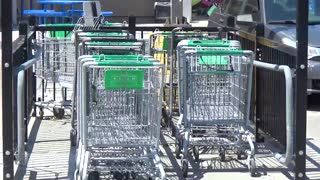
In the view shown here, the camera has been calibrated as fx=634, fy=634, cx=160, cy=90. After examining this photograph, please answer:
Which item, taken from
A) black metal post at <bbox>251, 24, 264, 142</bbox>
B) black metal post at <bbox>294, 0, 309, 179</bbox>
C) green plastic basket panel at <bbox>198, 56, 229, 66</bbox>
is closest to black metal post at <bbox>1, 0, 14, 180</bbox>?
green plastic basket panel at <bbox>198, 56, 229, 66</bbox>

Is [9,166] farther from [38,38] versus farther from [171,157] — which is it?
[38,38]

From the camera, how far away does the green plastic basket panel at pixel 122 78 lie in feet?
16.8

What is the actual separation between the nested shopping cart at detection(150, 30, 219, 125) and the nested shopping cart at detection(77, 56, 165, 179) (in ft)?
6.37

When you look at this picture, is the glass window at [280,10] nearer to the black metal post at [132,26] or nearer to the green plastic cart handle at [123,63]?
the black metal post at [132,26]

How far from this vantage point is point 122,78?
5.12m

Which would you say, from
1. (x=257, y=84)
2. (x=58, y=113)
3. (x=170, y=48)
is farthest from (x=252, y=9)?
(x=58, y=113)

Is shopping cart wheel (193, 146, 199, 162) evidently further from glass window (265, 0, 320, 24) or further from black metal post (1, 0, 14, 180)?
glass window (265, 0, 320, 24)

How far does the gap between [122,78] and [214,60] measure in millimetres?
1237

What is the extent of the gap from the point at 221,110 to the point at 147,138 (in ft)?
3.37

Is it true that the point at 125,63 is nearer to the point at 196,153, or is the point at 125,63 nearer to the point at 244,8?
the point at 196,153

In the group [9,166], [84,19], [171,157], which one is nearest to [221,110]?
[171,157]

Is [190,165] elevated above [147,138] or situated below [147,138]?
below

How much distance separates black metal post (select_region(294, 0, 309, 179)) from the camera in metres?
5.14

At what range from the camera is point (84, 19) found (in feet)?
27.6
